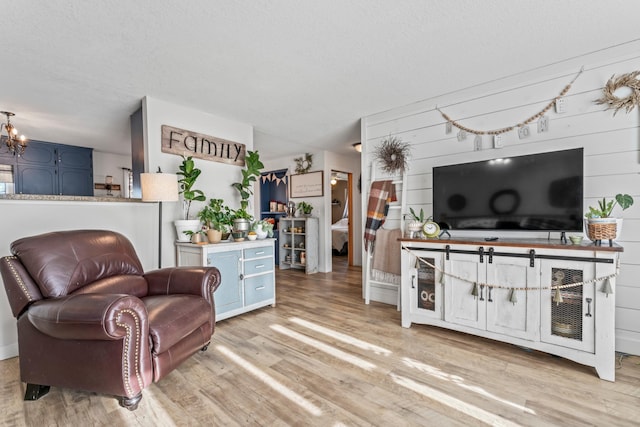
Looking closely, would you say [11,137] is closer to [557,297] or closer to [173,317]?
[173,317]

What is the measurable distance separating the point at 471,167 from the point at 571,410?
190 cm

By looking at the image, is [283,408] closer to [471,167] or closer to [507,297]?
[507,297]

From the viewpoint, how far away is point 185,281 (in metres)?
2.21

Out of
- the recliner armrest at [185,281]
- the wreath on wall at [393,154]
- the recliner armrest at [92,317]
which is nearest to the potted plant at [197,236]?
the recliner armrest at [185,281]

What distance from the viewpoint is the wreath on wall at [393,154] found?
3.35 m

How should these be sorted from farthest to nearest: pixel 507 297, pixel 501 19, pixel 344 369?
pixel 507 297 < pixel 344 369 < pixel 501 19

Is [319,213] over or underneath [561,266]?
over

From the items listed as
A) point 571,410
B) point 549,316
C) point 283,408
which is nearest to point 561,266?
point 549,316

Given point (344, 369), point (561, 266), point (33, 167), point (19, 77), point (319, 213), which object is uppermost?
point (19, 77)

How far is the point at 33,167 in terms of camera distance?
15.6 ft

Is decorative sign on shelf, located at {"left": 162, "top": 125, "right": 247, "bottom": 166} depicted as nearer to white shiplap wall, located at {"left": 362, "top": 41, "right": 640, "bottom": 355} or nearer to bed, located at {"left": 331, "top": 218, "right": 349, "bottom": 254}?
white shiplap wall, located at {"left": 362, "top": 41, "right": 640, "bottom": 355}

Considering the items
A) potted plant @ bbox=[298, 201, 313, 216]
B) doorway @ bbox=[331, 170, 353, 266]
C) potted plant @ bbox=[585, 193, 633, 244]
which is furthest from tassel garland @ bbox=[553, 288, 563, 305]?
potted plant @ bbox=[298, 201, 313, 216]

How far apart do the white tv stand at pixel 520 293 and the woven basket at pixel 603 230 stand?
0.09m

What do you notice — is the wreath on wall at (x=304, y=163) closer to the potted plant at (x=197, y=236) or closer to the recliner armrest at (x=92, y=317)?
the potted plant at (x=197, y=236)
